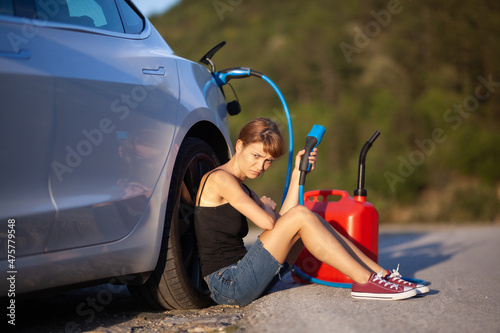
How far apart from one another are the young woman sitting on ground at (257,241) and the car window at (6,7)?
4.57 feet

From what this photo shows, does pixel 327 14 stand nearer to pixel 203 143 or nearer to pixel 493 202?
pixel 493 202

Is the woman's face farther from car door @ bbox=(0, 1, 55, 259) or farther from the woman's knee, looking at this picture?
car door @ bbox=(0, 1, 55, 259)

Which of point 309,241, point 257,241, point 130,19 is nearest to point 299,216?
point 309,241

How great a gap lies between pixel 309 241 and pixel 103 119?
4.53 ft

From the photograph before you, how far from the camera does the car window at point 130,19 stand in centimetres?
286

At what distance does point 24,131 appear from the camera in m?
2.02

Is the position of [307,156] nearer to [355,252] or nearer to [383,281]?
[355,252]

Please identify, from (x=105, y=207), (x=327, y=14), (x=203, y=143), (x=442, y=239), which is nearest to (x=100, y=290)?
(x=203, y=143)

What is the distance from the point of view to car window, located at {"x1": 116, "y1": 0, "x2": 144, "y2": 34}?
2858 mm

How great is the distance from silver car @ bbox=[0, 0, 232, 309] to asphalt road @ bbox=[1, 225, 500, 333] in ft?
0.74

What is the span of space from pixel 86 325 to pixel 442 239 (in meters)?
5.56

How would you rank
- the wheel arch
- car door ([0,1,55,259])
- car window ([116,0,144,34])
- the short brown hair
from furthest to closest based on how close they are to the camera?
the wheel arch, the short brown hair, car window ([116,0,144,34]), car door ([0,1,55,259])

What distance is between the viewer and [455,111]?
28.2 meters

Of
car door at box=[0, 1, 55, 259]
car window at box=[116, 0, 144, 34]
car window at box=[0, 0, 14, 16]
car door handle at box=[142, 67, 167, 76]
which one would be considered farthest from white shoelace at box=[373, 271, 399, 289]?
car window at box=[0, 0, 14, 16]
